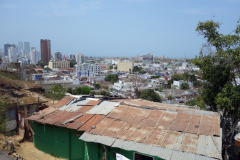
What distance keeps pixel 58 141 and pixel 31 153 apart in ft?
4.27

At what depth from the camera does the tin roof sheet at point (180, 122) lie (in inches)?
237

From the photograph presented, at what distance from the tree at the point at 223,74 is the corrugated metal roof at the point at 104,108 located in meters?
3.82

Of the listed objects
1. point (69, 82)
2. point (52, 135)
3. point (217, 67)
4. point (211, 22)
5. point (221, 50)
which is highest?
point (211, 22)

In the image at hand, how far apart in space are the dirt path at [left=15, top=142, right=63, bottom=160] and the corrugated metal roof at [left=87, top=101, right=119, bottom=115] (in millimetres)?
2368

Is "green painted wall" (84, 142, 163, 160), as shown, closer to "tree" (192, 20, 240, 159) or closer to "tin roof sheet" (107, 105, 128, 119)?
"tin roof sheet" (107, 105, 128, 119)

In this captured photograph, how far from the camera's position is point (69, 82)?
4838 cm

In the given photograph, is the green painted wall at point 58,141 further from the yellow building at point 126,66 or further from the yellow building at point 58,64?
the yellow building at point 58,64

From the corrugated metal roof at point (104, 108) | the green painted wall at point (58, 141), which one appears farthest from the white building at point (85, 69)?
the corrugated metal roof at point (104, 108)

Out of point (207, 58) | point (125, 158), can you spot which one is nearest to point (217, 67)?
point (207, 58)

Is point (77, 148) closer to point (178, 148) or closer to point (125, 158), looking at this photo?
point (125, 158)

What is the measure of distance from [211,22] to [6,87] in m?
13.7

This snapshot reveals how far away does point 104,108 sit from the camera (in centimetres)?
768

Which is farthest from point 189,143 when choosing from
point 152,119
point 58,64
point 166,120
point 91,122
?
point 58,64

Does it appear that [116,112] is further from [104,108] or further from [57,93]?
[57,93]
